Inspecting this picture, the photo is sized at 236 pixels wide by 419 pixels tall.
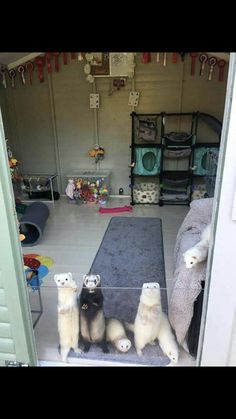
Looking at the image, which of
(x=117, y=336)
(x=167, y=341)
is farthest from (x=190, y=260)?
(x=117, y=336)

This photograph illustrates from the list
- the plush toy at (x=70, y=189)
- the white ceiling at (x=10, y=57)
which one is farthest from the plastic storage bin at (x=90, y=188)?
the white ceiling at (x=10, y=57)

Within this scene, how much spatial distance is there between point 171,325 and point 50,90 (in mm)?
3822

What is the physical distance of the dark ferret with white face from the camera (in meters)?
1.53

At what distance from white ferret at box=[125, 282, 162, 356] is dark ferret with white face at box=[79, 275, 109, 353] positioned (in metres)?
0.18

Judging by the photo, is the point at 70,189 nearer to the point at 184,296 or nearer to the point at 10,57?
the point at 10,57

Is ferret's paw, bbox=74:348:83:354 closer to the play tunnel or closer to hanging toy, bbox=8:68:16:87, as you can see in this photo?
the play tunnel

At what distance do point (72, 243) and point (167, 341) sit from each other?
166 centimetres

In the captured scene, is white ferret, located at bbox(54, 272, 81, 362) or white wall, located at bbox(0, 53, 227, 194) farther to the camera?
white wall, located at bbox(0, 53, 227, 194)

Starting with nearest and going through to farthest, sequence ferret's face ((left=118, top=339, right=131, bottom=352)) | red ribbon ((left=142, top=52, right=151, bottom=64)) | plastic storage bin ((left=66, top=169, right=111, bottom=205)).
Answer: ferret's face ((left=118, top=339, right=131, bottom=352)) → red ribbon ((left=142, top=52, right=151, bottom=64)) → plastic storage bin ((left=66, top=169, right=111, bottom=205))

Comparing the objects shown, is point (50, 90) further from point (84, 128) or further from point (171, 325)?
point (171, 325)

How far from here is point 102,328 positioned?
1608mm

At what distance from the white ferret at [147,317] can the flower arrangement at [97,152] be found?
3.12 m

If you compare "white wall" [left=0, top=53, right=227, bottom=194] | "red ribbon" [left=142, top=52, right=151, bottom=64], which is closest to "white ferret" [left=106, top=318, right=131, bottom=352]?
"white wall" [left=0, top=53, right=227, bottom=194]

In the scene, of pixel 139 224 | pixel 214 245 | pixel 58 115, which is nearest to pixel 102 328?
pixel 214 245
